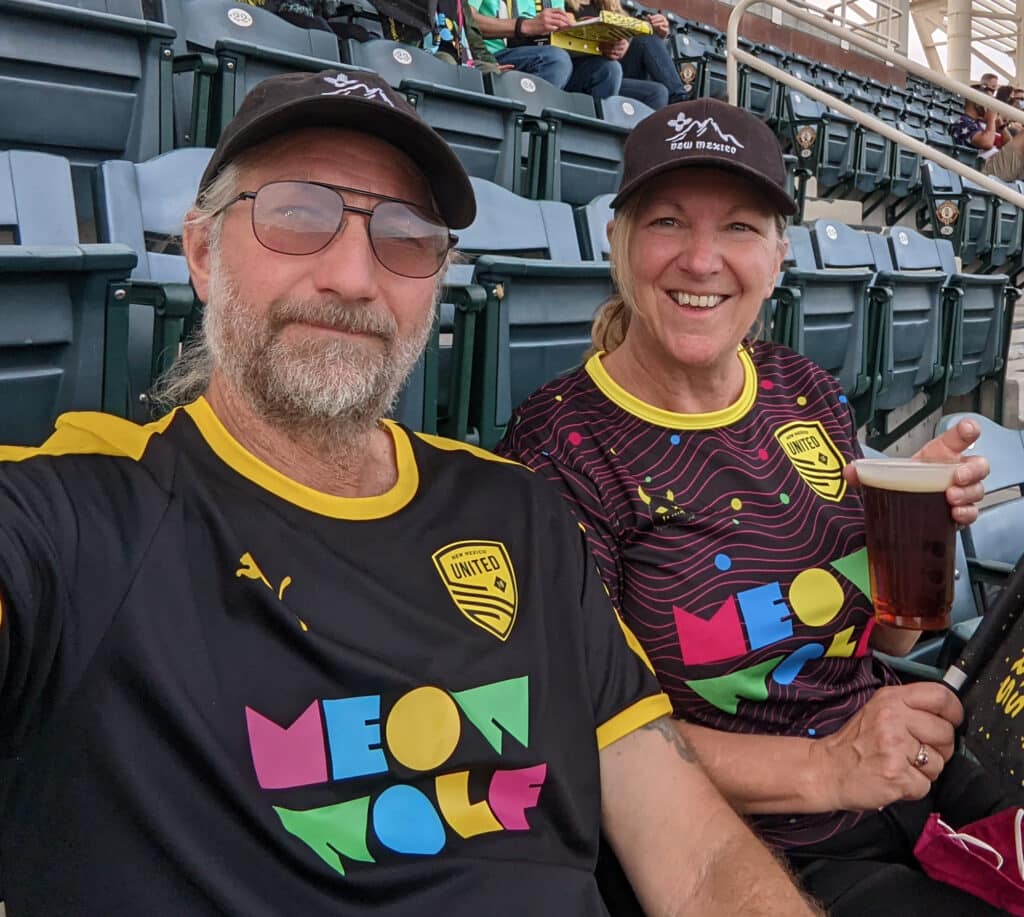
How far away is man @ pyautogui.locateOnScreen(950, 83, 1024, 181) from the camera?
8.94 m

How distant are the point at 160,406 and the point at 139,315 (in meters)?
0.22

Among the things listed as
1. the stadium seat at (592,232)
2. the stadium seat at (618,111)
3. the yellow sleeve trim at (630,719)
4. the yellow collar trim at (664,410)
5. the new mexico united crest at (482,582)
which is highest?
the stadium seat at (618,111)

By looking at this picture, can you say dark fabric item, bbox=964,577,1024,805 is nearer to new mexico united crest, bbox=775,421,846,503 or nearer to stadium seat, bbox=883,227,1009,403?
new mexico united crest, bbox=775,421,846,503

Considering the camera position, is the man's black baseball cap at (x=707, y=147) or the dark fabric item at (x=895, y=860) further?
the man's black baseball cap at (x=707, y=147)

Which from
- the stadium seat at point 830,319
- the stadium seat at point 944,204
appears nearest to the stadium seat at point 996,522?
the stadium seat at point 830,319

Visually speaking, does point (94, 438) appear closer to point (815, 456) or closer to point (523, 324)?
point (815, 456)

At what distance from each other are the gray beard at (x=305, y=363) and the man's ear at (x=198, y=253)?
0.07 metres

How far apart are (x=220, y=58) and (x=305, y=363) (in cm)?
260

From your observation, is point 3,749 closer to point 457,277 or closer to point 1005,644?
point 1005,644

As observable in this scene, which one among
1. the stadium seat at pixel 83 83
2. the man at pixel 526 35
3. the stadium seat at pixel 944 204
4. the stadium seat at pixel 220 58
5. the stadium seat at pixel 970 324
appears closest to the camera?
the stadium seat at pixel 83 83

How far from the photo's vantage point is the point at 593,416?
1.54 meters

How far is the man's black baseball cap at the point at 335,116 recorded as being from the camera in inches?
43.5

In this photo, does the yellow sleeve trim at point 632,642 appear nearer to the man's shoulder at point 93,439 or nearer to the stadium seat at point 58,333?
the man's shoulder at point 93,439

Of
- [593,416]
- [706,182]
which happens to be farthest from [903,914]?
[706,182]
